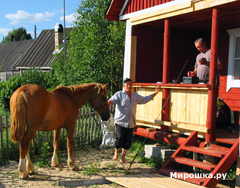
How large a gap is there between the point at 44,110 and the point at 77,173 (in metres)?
1.56

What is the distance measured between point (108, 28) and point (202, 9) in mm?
5068

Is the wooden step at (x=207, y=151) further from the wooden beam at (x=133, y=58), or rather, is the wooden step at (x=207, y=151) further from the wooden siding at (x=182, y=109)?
the wooden beam at (x=133, y=58)

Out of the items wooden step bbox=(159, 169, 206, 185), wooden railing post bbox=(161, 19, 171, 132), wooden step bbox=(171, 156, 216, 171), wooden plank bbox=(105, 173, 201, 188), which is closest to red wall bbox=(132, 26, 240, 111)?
wooden railing post bbox=(161, 19, 171, 132)

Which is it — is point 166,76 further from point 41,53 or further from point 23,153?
point 41,53

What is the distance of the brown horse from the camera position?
17.4 ft

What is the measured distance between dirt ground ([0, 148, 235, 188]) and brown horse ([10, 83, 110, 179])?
7.8 inches

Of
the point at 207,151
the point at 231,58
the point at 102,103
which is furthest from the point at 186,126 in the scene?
the point at 231,58

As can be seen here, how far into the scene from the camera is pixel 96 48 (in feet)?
34.6

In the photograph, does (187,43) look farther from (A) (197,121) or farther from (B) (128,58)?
(A) (197,121)

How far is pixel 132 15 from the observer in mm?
8328

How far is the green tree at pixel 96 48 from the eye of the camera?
10586 mm

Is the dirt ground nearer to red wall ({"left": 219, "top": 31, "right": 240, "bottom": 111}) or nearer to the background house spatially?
red wall ({"left": 219, "top": 31, "right": 240, "bottom": 111})

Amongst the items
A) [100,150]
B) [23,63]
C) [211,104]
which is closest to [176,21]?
[211,104]

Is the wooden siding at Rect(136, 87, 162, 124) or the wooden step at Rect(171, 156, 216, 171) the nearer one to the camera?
the wooden step at Rect(171, 156, 216, 171)
